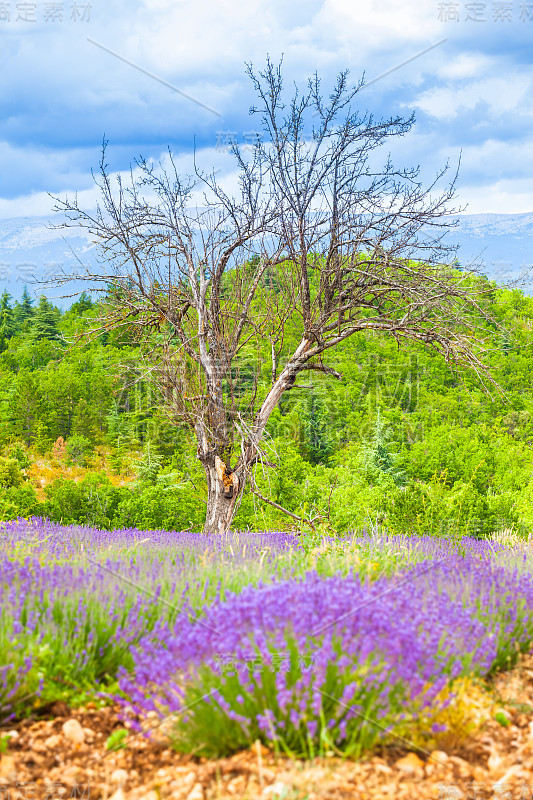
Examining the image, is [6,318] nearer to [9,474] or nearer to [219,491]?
[9,474]

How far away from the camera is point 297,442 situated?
86.4 ft

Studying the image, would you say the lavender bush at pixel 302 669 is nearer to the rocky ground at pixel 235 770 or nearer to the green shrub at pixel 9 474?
the rocky ground at pixel 235 770

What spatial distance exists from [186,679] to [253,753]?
0.37 m

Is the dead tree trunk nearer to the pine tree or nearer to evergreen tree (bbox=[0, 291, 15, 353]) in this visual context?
evergreen tree (bbox=[0, 291, 15, 353])

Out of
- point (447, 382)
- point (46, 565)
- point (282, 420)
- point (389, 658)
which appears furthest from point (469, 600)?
point (447, 382)

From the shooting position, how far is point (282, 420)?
82.4ft

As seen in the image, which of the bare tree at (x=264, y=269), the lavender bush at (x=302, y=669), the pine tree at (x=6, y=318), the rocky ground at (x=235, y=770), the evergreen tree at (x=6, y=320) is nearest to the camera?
the rocky ground at (x=235, y=770)

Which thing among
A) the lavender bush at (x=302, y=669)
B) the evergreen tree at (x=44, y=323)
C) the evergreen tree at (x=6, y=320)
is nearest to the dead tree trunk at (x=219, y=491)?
the lavender bush at (x=302, y=669)

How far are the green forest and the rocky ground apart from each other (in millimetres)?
4204

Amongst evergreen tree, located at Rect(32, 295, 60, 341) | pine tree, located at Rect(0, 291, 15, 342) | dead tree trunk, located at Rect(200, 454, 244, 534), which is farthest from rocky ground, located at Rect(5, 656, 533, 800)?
pine tree, located at Rect(0, 291, 15, 342)

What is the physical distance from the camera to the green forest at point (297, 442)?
34.4ft

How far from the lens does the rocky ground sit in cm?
211

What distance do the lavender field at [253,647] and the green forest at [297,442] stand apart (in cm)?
337

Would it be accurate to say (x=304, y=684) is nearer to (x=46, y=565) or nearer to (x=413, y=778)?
(x=413, y=778)
